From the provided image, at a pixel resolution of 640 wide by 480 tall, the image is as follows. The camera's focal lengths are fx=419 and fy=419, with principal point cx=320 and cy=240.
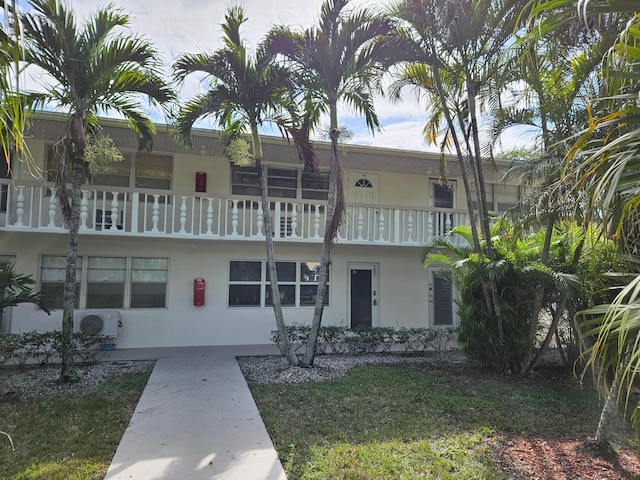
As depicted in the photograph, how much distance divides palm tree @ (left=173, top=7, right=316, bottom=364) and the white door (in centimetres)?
369

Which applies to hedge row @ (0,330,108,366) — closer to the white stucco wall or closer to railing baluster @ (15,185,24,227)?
the white stucco wall

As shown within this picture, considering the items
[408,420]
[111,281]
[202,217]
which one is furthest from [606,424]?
[111,281]

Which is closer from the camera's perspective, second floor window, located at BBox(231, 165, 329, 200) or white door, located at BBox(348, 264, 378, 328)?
second floor window, located at BBox(231, 165, 329, 200)

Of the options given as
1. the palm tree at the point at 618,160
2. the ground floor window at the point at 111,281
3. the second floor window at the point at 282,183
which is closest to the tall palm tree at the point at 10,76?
the palm tree at the point at 618,160

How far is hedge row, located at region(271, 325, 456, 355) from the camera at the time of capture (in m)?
9.24

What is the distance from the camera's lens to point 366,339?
9391 mm

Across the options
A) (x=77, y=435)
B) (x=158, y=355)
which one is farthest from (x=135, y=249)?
(x=77, y=435)

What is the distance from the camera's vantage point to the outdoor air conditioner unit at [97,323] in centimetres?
888

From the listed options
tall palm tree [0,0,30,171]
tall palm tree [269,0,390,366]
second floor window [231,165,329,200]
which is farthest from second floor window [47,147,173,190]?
tall palm tree [0,0,30,171]

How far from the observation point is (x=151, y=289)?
9.83 metres

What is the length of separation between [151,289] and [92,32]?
564 cm

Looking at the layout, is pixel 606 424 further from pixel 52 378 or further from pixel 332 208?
pixel 52 378

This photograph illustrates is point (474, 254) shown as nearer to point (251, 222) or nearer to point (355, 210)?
point (355, 210)

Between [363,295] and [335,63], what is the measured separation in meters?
6.29
